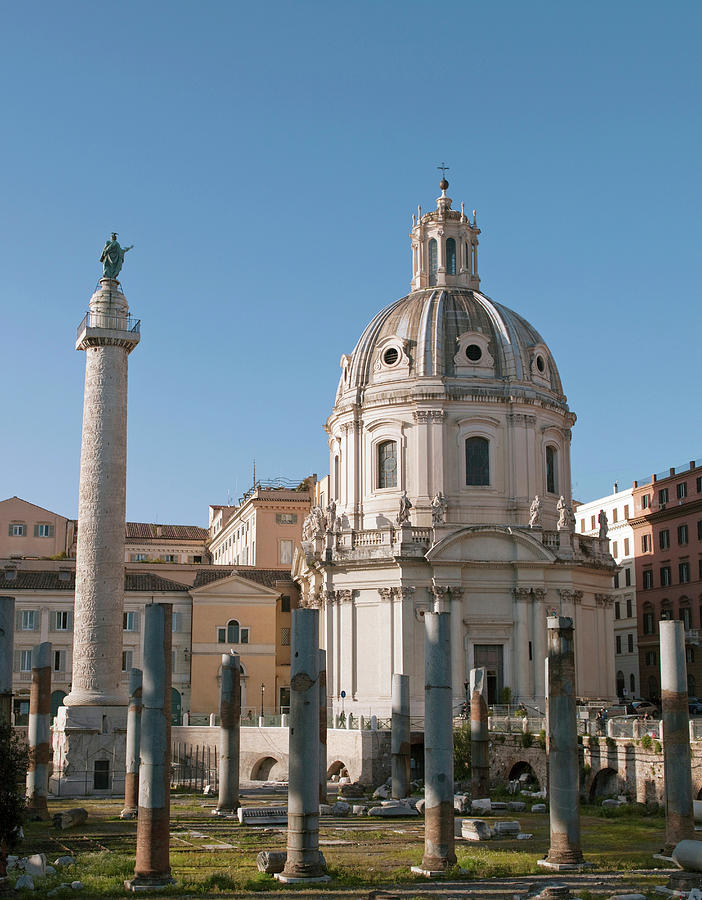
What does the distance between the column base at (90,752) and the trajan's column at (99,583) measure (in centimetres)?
4

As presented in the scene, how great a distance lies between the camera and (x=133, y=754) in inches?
1479

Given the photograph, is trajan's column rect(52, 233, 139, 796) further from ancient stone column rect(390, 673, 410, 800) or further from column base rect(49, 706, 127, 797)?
ancient stone column rect(390, 673, 410, 800)

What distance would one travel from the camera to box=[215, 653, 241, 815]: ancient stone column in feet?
122

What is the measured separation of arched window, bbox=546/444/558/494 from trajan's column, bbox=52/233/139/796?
82.7ft

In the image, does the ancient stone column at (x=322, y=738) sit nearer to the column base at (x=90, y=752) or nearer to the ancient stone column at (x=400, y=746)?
the ancient stone column at (x=400, y=746)

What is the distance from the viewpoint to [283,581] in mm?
71562

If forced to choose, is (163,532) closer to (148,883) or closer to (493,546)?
(493,546)

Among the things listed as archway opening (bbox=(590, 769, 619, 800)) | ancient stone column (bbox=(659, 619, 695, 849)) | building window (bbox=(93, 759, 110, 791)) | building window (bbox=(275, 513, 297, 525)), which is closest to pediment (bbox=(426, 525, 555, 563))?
archway opening (bbox=(590, 769, 619, 800))

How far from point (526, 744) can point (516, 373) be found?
21.8m

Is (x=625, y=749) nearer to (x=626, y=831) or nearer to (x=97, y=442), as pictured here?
(x=626, y=831)

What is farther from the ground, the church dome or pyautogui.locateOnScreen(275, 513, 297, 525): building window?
the church dome

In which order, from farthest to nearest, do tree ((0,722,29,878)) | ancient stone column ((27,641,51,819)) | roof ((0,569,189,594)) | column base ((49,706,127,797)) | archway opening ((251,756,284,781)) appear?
roof ((0,569,189,594)) → archway opening ((251,756,284,781)) → column base ((49,706,127,797)) → ancient stone column ((27,641,51,819)) → tree ((0,722,29,878))

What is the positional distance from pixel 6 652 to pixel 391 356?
3948 centimetres

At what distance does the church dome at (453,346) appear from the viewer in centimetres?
6322
